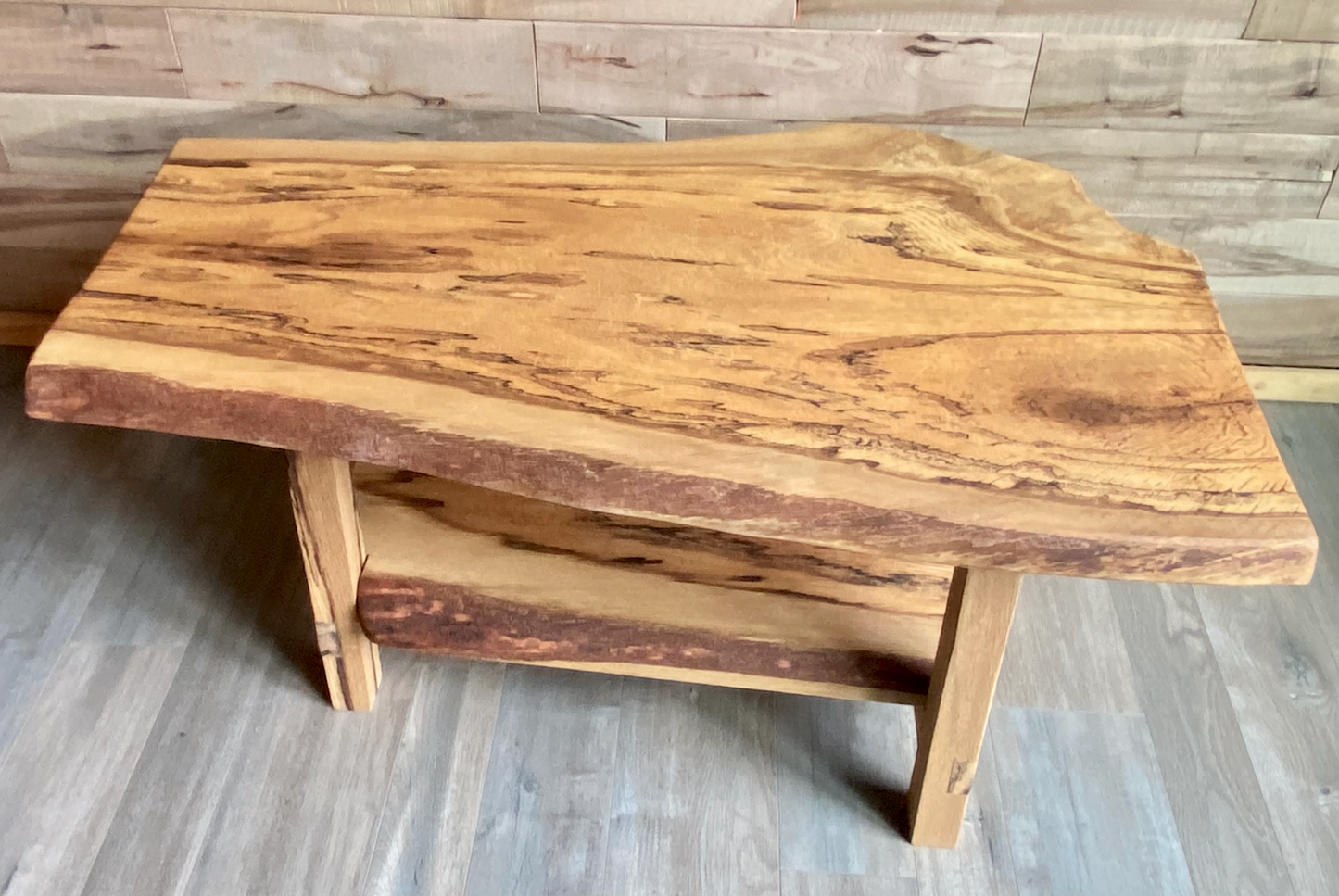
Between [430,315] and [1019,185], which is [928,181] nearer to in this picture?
[1019,185]

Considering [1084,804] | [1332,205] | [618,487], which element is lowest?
[1084,804]

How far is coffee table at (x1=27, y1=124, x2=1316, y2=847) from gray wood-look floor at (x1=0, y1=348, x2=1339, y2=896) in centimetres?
9

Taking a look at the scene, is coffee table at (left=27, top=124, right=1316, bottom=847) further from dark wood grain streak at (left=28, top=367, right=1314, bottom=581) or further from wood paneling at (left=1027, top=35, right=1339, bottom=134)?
wood paneling at (left=1027, top=35, right=1339, bottom=134)

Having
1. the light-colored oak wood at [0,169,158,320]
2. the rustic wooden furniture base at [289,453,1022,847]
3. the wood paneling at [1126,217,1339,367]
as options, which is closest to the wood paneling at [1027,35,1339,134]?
the wood paneling at [1126,217,1339,367]

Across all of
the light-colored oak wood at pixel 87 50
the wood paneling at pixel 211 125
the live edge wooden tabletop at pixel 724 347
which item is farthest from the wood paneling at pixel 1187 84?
the light-colored oak wood at pixel 87 50

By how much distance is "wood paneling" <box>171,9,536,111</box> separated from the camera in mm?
1280

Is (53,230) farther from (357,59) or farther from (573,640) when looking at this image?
(573,640)

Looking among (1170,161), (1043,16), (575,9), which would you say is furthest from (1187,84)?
(575,9)

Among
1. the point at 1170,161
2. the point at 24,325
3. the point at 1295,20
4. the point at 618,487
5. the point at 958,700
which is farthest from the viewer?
the point at 24,325

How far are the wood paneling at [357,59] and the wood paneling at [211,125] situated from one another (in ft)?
0.05

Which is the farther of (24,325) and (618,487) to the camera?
(24,325)

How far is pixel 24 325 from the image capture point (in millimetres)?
1604

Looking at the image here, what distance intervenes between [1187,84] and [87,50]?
4.31 feet

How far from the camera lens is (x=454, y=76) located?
1.31 metres
